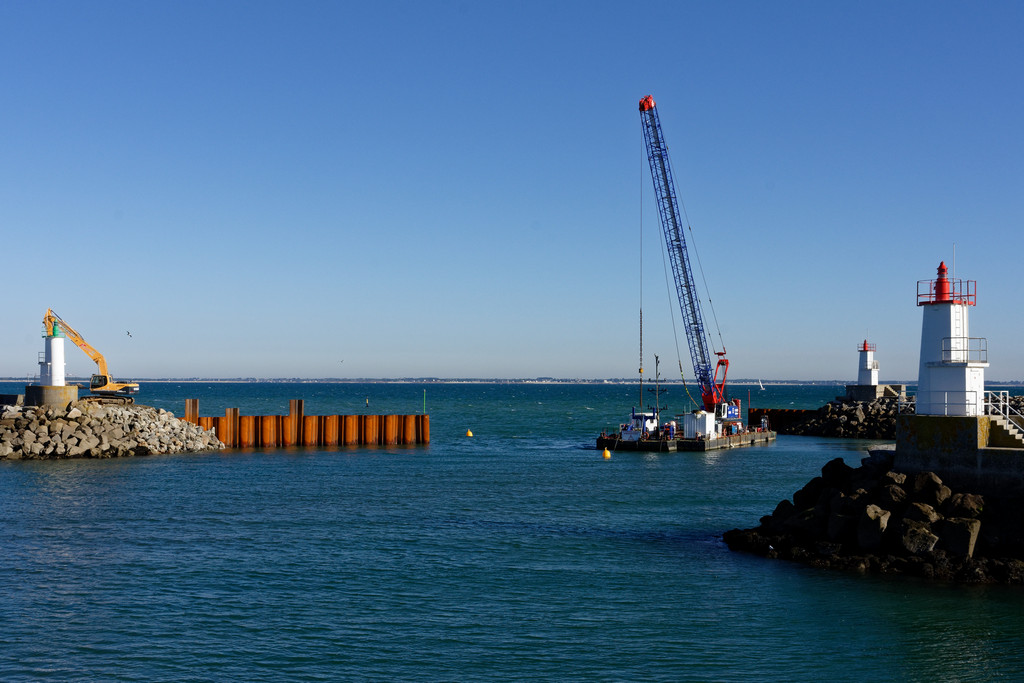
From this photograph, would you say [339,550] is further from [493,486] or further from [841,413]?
[841,413]

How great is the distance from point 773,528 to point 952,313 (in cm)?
866

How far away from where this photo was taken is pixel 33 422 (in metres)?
55.1

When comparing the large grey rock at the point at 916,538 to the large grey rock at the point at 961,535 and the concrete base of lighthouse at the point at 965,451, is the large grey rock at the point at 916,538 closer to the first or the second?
the large grey rock at the point at 961,535

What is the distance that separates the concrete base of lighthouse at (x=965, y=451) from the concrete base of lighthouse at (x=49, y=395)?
5037 centimetres

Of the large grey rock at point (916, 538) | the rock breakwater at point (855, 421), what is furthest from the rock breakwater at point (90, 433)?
the rock breakwater at point (855, 421)

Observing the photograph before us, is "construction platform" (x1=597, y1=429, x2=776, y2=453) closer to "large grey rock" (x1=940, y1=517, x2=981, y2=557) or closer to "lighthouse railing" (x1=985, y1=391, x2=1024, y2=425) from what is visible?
"lighthouse railing" (x1=985, y1=391, x2=1024, y2=425)

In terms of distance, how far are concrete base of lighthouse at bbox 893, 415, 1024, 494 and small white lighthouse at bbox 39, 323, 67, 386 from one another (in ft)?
171

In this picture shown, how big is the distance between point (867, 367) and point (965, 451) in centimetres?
7122

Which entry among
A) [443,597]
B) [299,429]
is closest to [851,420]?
[299,429]

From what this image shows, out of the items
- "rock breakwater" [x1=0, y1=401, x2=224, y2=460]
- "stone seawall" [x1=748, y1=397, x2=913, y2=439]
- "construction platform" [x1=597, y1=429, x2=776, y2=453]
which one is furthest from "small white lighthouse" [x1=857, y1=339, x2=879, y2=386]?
"rock breakwater" [x1=0, y1=401, x2=224, y2=460]

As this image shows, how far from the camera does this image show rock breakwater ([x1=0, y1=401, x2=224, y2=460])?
176 feet

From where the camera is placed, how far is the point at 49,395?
58.2 meters

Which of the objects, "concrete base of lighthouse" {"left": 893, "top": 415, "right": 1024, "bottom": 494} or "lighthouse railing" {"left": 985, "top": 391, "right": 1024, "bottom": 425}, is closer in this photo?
"concrete base of lighthouse" {"left": 893, "top": 415, "right": 1024, "bottom": 494}

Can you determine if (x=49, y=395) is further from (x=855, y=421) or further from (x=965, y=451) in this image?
(x=855, y=421)
